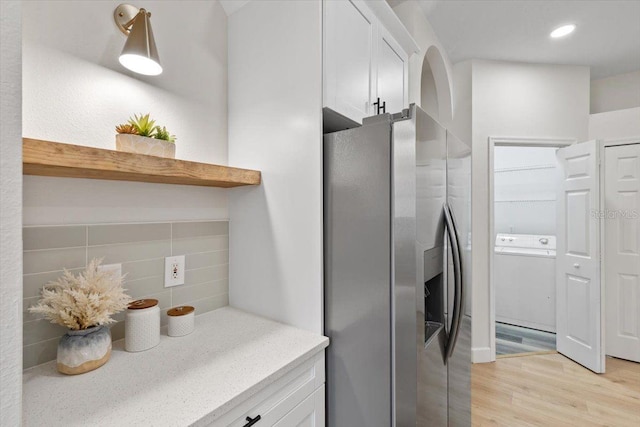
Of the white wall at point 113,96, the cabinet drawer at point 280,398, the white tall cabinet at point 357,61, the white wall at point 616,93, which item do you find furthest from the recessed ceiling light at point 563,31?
the cabinet drawer at point 280,398

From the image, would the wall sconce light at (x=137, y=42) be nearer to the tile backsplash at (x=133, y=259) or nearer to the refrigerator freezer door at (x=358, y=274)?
the tile backsplash at (x=133, y=259)

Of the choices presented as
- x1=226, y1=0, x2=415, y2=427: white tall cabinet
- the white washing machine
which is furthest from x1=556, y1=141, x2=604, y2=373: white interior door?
x1=226, y1=0, x2=415, y2=427: white tall cabinet

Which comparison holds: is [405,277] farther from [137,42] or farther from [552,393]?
[552,393]

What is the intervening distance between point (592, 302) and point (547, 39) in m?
2.26

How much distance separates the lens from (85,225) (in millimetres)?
1032

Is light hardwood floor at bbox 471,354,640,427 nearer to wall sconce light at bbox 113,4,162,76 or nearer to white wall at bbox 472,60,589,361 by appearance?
white wall at bbox 472,60,589,361

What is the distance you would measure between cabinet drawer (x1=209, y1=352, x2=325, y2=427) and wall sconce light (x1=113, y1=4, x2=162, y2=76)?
115 centimetres

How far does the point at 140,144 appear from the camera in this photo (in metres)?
1.00

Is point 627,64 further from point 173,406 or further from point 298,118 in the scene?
point 173,406

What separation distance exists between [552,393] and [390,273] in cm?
226

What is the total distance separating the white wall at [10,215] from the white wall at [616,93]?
451 cm

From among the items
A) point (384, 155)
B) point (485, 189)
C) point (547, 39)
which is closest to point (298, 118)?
point (384, 155)

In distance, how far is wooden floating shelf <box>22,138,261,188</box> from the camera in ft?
2.47

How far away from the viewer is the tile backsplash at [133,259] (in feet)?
3.01
